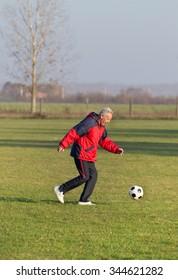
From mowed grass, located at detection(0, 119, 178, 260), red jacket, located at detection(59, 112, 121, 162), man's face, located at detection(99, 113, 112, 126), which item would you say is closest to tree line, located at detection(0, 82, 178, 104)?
mowed grass, located at detection(0, 119, 178, 260)

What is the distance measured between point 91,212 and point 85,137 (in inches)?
52.9

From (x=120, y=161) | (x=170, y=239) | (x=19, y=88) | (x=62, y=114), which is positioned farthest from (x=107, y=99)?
(x=170, y=239)

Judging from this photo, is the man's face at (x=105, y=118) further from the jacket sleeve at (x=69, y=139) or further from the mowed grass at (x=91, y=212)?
the mowed grass at (x=91, y=212)

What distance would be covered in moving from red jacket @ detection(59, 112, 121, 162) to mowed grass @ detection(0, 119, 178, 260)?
2.92 ft

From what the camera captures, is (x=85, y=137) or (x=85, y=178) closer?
(x=85, y=137)

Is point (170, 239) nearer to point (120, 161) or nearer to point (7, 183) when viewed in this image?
point (7, 183)

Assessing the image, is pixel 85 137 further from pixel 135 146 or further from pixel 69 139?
pixel 135 146

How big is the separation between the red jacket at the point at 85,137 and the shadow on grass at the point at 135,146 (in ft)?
41.0

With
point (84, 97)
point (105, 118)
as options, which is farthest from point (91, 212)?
point (84, 97)

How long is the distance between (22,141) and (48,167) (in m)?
11.5

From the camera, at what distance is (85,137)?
14781mm

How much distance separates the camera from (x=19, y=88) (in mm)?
78875

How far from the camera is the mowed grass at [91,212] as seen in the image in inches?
436

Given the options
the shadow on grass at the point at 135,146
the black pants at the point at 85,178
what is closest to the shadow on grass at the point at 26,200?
the black pants at the point at 85,178
